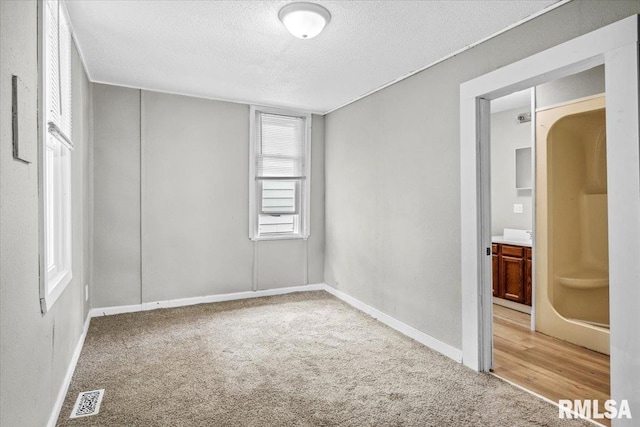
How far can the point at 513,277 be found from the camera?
4383mm

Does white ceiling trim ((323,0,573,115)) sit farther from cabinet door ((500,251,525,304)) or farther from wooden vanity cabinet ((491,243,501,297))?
cabinet door ((500,251,525,304))

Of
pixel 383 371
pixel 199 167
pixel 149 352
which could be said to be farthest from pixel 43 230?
pixel 199 167

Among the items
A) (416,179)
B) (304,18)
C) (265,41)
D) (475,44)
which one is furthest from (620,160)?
(265,41)

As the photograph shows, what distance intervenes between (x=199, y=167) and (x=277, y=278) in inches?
68.1

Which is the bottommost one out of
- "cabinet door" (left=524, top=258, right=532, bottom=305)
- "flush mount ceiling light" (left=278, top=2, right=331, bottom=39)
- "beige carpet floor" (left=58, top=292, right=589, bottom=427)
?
"beige carpet floor" (left=58, top=292, right=589, bottom=427)

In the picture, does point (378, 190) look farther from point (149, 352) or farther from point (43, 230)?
point (43, 230)

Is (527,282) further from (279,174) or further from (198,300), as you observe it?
(198,300)

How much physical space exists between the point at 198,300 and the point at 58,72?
2.89 m

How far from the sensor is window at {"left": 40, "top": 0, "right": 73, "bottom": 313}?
1819mm

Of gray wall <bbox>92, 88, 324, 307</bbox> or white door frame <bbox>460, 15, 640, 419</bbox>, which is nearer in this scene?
white door frame <bbox>460, 15, 640, 419</bbox>

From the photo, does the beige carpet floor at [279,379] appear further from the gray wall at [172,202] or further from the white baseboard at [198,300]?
the gray wall at [172,202]

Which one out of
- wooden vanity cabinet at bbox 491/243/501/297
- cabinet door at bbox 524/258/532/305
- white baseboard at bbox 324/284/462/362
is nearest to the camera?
white baseboard at bbox 324/284/462/362

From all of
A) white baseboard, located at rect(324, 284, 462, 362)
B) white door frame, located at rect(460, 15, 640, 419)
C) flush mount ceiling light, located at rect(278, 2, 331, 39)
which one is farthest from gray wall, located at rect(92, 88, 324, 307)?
white door frame, located at rect(460, 15, 640, 419)

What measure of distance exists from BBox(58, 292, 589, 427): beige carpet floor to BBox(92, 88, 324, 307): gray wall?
55 centimetres
